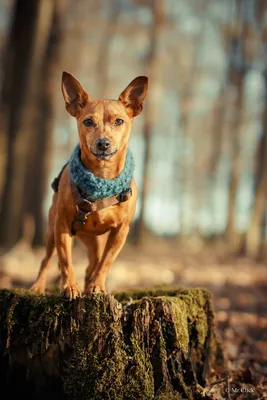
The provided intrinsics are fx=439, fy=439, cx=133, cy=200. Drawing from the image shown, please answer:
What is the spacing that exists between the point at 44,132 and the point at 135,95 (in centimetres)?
1001

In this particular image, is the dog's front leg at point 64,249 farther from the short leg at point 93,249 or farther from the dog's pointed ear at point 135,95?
the dog's pointed ear at point 135,95

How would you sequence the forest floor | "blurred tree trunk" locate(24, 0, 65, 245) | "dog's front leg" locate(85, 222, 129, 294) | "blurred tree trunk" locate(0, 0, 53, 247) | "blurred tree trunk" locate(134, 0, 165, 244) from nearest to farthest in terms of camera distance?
"dog's front leg" locate(85, 222, 129, 294) < the forest floor < "blurred tree trunk" locate(0, 0, 53, 247) < "blurred tree trunk" locate(24, 0, 65, 245) < "blurred tree trunk" locate(134, 0, 165, 244)

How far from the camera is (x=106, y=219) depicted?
3391 mm

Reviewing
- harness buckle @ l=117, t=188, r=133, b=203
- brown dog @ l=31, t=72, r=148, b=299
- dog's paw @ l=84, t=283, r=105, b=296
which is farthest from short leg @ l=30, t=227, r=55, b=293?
harness buckle @ l=117, t=188, r=133, b=203

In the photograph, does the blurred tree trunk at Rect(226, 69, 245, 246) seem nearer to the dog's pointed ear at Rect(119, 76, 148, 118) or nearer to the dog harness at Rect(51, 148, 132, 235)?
the dog's pointed ear at Rect(119, 76, 148, 118)

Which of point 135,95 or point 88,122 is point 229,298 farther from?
point 88,122

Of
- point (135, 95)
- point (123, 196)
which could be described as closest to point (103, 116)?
point (135, 95)

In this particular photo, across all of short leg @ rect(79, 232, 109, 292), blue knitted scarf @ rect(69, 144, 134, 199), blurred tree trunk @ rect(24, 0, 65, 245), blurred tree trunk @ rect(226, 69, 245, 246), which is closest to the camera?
blue knitted scarf @ rect(69, 144, 134, 199)

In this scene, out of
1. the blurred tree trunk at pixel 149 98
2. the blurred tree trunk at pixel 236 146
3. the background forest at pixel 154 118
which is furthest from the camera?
the blurred tree trunk at pixel 236 146

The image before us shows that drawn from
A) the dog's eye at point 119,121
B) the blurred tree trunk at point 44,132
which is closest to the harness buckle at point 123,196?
the dog's eye at point 119,121

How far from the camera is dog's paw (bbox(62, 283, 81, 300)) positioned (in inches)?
125

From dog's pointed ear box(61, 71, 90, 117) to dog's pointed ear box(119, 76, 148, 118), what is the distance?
0.31 metres

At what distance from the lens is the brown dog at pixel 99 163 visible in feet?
10.6

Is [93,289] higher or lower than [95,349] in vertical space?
higher
